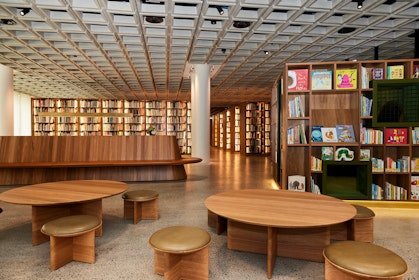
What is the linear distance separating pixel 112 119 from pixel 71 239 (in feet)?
39.2

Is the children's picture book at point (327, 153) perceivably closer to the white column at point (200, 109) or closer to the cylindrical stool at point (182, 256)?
the cylindrical stool at point (182, 256)

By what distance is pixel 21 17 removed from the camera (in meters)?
5.06

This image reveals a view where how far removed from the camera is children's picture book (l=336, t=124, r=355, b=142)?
4.36m

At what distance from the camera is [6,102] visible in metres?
7.68

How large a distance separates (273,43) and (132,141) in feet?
13.8

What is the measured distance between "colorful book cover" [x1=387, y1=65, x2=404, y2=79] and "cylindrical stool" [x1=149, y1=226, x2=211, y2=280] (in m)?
4.01

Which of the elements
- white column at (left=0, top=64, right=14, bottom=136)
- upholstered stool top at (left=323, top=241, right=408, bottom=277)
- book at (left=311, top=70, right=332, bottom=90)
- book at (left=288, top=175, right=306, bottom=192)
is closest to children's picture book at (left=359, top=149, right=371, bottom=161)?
book at (left=288, top=175, right=306, bottom=192)

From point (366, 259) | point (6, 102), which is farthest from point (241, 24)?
point (6, 102)

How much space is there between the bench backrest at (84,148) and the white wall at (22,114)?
8.36 meters

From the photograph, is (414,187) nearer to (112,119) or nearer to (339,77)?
(339,77)

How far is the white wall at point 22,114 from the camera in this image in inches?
500

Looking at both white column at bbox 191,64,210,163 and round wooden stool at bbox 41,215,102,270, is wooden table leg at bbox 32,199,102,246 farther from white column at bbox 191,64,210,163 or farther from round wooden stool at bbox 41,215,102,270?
white column at bbox 191,64,210,163

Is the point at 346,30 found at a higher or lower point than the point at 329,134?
higher

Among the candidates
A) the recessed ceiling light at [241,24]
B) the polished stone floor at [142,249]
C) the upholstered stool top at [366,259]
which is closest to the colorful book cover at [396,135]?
the polished stone floor at [142,249]
